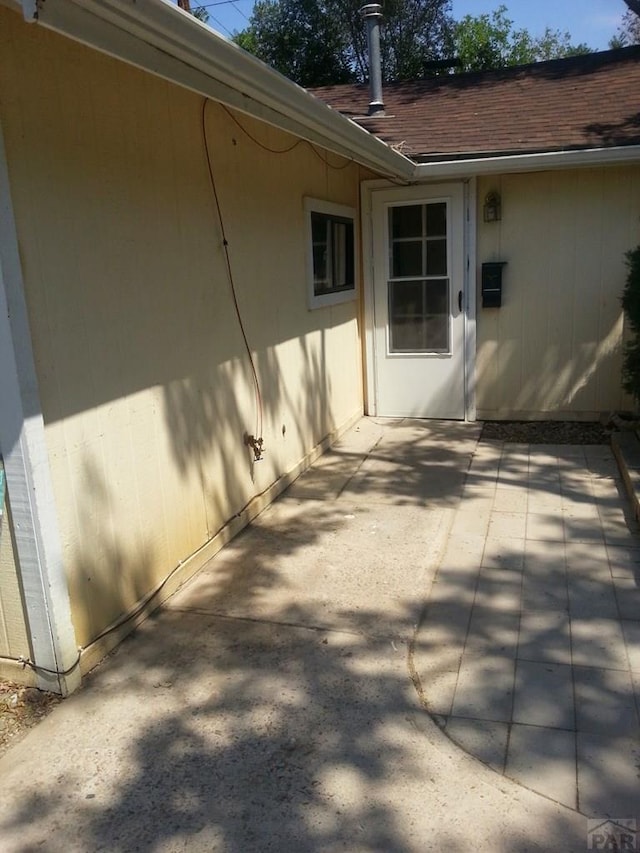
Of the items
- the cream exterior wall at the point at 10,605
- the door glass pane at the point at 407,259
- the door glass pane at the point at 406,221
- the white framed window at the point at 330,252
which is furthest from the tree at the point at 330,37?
the cream exterior wall at the point at 10,605

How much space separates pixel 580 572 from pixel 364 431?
328 centimetres

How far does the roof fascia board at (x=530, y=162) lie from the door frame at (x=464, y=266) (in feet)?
0.81

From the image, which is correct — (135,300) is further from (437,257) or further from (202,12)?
(202,12)

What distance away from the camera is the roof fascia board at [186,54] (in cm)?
194

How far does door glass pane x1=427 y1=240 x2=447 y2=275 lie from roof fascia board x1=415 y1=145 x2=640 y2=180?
0.63 metres

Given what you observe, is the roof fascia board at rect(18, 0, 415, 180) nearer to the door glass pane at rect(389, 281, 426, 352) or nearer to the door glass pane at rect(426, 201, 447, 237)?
the door glass pane at rect(426, 201, 447, 237)

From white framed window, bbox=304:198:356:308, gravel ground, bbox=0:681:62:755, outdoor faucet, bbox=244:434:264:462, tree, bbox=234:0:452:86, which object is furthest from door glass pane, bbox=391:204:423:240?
tree, bbox=234:0:452:86

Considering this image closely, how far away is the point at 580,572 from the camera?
357 centimetres

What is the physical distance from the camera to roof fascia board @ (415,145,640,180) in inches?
220

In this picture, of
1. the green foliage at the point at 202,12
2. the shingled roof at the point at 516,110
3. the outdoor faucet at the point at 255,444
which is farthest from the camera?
the green foliage at the point at 202,12

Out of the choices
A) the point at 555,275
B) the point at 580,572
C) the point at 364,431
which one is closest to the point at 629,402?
the point at 555,275

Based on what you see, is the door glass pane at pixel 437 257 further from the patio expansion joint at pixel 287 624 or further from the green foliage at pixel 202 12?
the green foliage at pixel 202 12

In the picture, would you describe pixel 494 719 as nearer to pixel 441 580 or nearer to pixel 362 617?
pixel 362 617

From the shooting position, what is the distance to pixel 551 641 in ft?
9.70
